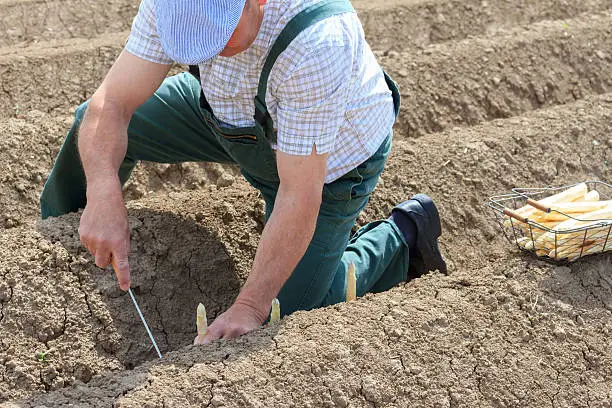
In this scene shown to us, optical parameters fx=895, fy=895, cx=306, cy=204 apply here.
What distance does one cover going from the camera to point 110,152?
125 inches

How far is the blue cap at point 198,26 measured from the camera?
8.69ft

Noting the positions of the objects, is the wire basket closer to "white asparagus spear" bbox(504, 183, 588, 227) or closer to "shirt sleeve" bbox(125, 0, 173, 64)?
"white asparagus spear" bbox(504, 183, 588, 227)

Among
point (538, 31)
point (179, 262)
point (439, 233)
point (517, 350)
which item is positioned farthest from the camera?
point (538, 31)

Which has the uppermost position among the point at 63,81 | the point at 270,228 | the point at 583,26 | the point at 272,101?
the point at 272,101

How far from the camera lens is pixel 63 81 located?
524 centimetres

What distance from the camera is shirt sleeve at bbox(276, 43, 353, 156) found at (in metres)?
2.82

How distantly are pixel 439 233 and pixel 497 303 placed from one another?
75 cm

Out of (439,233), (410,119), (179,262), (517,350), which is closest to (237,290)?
(179,262)

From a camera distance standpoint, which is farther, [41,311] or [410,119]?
[410,119]

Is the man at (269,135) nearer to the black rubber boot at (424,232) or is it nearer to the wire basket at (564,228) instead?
the black rubber boot at (424,232)

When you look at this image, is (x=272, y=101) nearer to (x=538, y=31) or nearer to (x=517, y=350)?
(x=517, y=350)

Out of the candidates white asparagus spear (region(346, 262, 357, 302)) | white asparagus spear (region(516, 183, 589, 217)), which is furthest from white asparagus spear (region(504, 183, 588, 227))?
white asparagus spear (region(346, 262, 357, 302))

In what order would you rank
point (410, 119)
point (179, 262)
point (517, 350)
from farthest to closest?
1. point (410, 119)
2. point (179, 262)
3. point (517, 350)

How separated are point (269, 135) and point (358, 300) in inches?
27.0
